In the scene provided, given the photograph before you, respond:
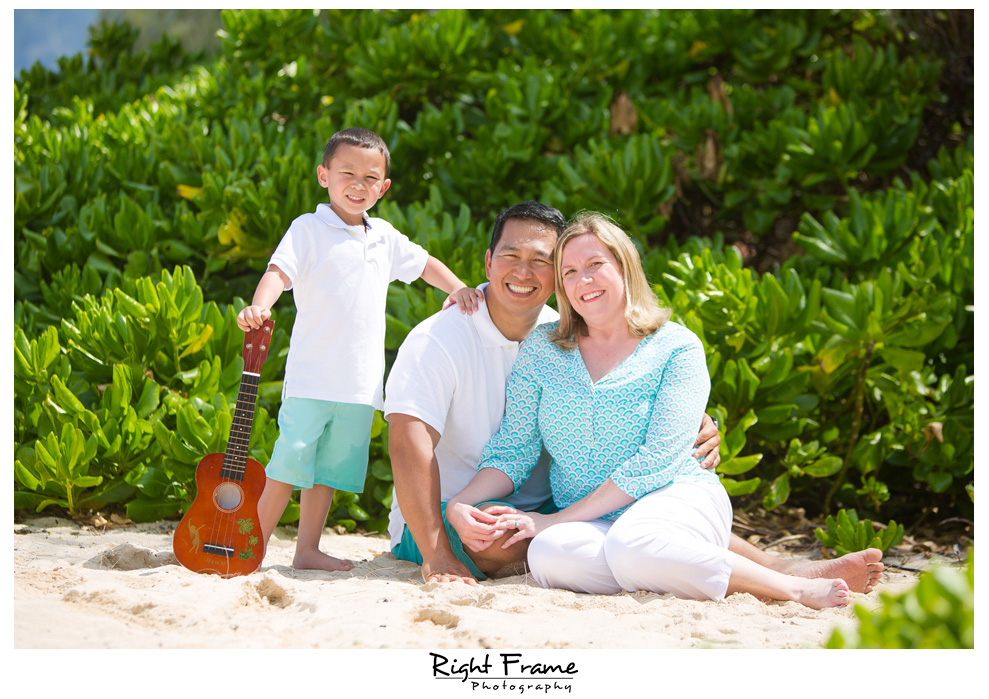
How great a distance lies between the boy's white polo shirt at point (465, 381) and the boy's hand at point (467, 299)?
0.02 m

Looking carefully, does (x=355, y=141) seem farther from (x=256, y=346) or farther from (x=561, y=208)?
(x=561, y=208)

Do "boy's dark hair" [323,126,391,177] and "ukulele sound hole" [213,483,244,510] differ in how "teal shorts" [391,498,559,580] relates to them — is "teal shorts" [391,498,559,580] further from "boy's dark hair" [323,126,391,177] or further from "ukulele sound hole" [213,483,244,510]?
"boy's dark hair" [323,126,391,177]

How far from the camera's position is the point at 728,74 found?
540cm

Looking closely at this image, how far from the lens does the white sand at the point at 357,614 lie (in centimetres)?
176

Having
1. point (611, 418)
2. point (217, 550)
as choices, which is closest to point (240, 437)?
point (217, 550)

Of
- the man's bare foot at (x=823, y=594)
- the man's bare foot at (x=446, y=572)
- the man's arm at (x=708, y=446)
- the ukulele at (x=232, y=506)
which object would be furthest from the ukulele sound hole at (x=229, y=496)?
the man's bare foot at (x=823, y=594)

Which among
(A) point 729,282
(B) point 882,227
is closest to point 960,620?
(A) point 729,282

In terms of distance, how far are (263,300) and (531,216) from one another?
2.78 ft

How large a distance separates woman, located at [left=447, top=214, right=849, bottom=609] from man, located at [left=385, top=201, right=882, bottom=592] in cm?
9

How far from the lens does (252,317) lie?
7.35 ft

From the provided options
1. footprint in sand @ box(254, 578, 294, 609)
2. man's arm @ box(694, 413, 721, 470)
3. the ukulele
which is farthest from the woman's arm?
the ukulele

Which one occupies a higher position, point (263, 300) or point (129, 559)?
point (263, 300)

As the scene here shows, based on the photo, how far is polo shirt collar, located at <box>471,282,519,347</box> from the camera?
257 centimetres

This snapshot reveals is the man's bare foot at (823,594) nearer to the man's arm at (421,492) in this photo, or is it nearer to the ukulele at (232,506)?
the man's arm at (421,492)
